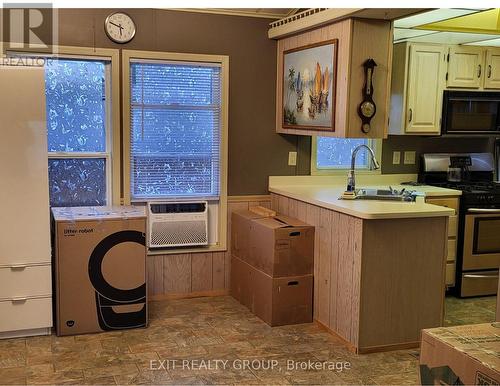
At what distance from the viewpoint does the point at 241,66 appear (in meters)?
4.65

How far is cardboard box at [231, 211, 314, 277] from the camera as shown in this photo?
13.1 ft

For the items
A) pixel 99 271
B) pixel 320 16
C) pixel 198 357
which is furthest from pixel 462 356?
pixel 320 16

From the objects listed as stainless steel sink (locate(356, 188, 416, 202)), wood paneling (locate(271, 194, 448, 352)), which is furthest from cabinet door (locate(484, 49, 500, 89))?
wood paneling (locate(271, 194, 448, 352))

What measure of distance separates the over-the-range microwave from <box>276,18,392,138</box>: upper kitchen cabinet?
1.27 meters

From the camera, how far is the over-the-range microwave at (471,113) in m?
4.94

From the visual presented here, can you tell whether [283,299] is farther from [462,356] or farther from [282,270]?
[462,356]

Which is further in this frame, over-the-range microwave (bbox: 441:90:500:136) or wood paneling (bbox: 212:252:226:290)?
over-the-range microwave (bbox: 441:90:500:136)

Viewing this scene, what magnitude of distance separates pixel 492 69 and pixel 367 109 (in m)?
1.84

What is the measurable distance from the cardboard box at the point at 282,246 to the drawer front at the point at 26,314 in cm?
146

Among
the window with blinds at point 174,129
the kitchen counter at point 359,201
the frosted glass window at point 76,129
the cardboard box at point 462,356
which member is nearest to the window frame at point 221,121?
the window with blinds at point 174,129

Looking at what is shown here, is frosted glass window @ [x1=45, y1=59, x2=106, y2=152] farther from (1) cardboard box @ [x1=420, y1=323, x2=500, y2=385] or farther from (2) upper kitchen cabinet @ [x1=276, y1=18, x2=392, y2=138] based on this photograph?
(1) cardboard box @ [x1=420, y1=323, x2=500, y2=385]

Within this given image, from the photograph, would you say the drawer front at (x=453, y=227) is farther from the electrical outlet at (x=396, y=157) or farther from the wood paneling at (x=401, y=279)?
the wood paneling at (x=401, y=279)
